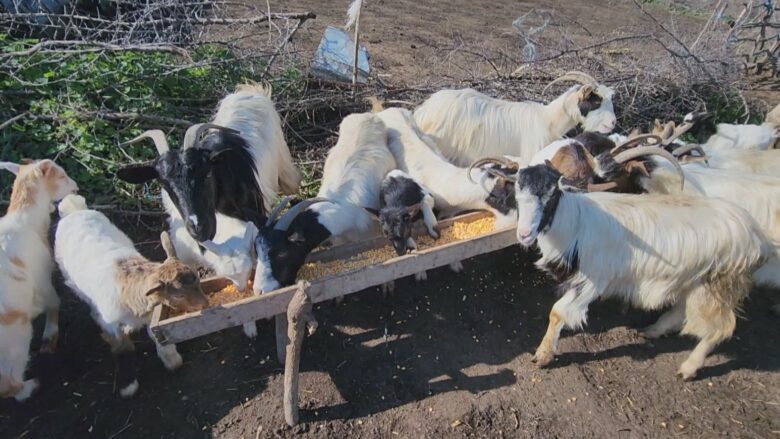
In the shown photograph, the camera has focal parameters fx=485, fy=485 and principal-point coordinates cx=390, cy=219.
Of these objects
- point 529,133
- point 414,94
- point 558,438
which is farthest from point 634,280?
point 414,94

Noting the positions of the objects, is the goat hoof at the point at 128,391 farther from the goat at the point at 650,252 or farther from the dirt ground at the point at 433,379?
the goat at the point at 650,252

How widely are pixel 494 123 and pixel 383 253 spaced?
2.56m

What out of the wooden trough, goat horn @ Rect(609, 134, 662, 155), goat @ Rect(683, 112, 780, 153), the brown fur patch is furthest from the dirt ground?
goat @ Rect(683, 112, 780, 153)

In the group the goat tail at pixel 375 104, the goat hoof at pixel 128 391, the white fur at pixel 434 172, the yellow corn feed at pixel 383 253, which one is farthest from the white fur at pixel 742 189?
the goat hoof at pixel 128 391

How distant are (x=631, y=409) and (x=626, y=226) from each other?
4.65 feet

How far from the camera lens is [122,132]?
543cm

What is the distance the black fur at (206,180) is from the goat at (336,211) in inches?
15.5

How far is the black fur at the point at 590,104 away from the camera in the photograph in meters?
5.69

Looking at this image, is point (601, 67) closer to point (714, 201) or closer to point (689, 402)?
point (714, 201)

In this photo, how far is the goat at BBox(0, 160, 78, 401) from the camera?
323 cm

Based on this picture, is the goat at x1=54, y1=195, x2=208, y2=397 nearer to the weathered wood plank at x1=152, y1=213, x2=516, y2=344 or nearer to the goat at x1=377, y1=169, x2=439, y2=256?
the weathered wood plank at x1=152, y1=213, x2=516, y2=344

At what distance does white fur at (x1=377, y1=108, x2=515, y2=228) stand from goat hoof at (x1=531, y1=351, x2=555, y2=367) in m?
1.10

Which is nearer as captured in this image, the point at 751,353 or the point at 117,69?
the point at 751,353

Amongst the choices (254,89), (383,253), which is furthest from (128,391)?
(254,89)
